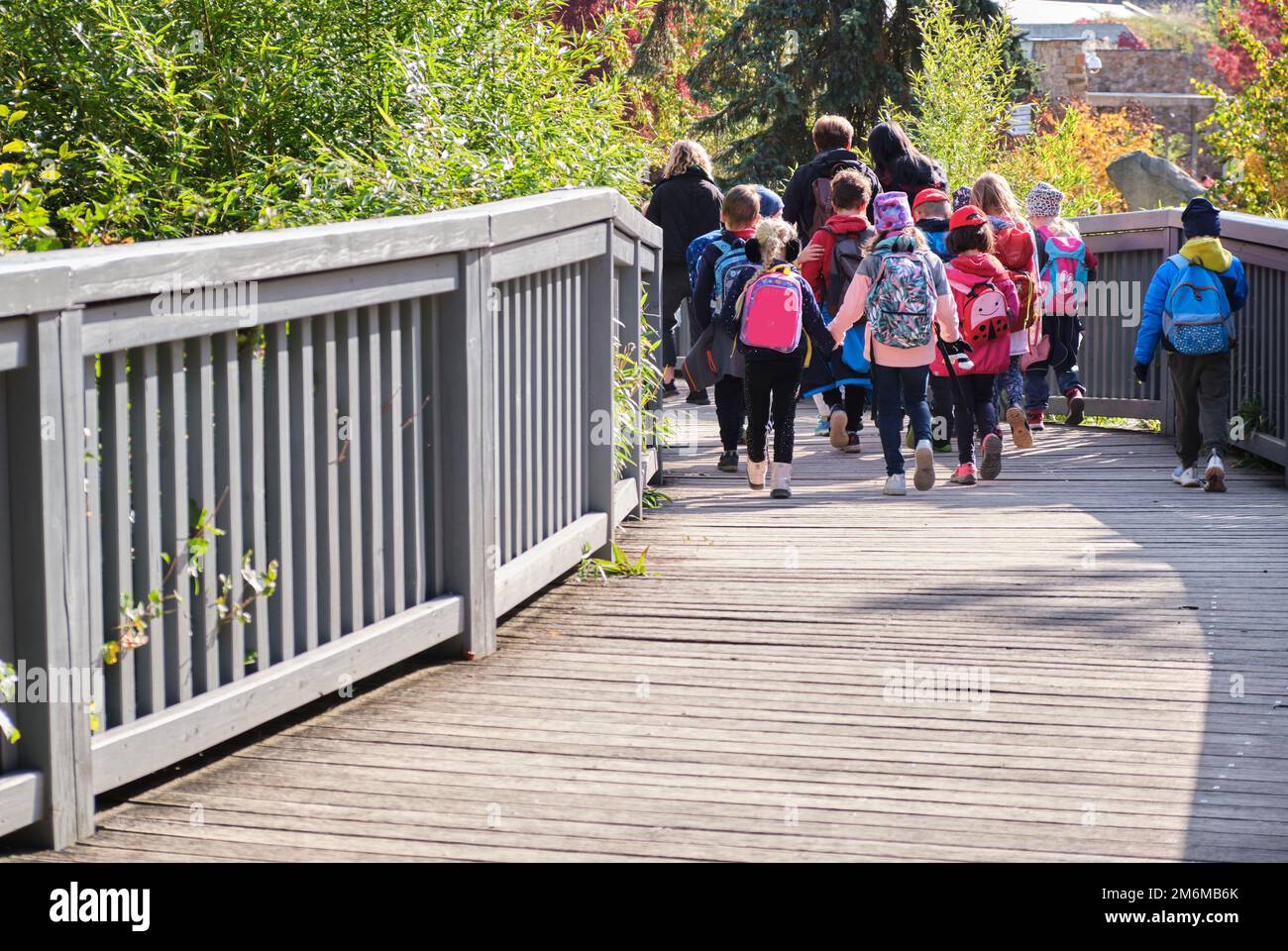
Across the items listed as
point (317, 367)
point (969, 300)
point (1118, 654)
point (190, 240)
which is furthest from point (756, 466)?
point (190, 240)

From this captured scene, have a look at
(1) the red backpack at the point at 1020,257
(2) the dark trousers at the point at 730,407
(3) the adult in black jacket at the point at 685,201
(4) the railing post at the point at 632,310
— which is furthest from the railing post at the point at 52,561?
(3) the adult in black jacket at the point at 685,201

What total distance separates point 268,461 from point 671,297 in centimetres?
863

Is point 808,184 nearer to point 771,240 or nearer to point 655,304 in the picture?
point 655,304

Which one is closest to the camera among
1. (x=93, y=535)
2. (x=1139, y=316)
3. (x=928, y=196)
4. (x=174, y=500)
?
(x=93, y=535)

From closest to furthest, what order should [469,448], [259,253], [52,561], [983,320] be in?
[52,561] < [259,253] < [469,448] < [983,320]

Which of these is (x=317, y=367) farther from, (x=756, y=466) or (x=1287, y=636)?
(x=756, y=466)

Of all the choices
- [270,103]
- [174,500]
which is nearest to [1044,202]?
[270,103]

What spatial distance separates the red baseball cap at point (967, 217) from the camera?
31.3 feet

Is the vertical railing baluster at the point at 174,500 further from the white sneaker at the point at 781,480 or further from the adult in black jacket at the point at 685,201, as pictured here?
the adult in black jacket at the point at 685,201

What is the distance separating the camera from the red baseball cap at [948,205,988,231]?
376 inches

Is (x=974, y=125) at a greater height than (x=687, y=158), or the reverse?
(x=974, y=125)

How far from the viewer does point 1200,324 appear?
8.88 m

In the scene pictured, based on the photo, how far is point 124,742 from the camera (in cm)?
415
